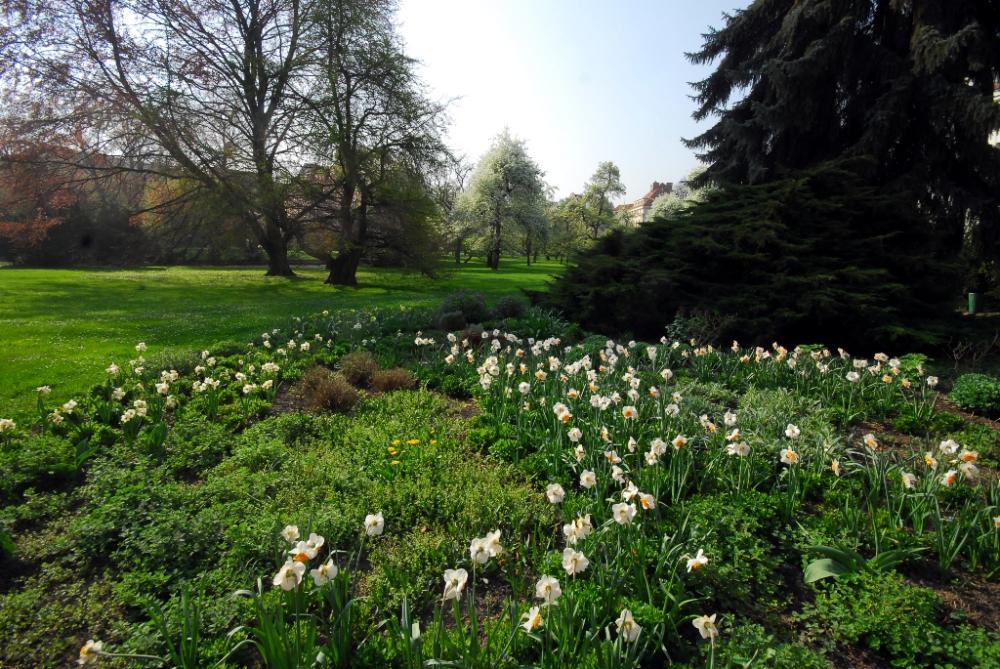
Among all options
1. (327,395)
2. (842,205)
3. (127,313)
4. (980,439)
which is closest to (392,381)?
(327,395)

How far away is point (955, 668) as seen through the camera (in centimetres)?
194

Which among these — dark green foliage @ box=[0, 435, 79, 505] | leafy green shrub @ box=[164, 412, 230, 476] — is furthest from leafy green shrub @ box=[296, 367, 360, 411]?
dark green foliage @ box=[0, 435, 79, 505]

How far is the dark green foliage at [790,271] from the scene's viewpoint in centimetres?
733

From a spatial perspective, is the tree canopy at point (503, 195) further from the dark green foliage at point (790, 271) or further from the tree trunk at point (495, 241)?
the dark green foliage at point (790, 271)

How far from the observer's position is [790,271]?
8.04m

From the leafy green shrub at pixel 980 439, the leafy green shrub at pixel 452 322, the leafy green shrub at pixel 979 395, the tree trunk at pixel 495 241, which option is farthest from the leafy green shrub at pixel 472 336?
the tree trunk at pixel 495 241

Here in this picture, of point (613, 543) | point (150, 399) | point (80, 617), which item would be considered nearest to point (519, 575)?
point (613, 543)

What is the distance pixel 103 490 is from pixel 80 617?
4.11ft

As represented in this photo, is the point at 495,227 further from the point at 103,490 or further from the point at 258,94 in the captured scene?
the point at 103,490

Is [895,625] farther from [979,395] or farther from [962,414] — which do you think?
[979,395]

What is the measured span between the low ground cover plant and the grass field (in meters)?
2.20

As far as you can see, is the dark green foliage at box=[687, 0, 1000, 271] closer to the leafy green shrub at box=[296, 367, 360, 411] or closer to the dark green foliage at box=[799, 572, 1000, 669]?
the dark green foliage at box=[799, 572, 1000, 669]

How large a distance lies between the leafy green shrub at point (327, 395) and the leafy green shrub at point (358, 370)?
23.1 inches

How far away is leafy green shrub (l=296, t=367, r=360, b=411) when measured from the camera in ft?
16.3
